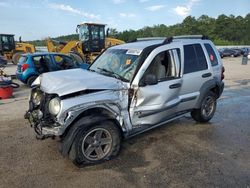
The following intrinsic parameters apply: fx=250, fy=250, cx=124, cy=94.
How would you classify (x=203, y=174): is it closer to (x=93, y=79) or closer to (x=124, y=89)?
(x=124, y=89)

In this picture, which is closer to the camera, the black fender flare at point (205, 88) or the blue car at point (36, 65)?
the black fender flare at point (205, 88)

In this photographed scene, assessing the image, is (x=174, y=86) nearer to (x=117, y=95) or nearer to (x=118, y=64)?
(x=118, y=64)

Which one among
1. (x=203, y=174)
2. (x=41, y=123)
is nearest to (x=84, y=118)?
(x=41, y=123)

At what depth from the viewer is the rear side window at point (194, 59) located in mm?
5171

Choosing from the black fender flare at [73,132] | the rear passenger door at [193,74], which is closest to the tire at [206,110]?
the rear passenger door at [193,74]

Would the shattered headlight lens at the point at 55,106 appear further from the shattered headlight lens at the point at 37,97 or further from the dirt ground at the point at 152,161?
the dirt ground at the point at 152,161

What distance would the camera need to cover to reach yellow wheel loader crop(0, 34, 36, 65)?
25203mm

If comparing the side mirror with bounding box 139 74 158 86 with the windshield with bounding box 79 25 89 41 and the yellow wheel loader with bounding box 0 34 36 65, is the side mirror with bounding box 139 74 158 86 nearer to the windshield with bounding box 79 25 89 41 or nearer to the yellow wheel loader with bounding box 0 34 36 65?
the windshield with bounding box 79 25 89 41

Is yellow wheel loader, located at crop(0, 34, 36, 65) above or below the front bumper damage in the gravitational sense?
above

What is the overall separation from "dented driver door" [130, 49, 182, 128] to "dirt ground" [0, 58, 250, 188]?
595 millimetres

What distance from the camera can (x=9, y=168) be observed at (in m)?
3.90

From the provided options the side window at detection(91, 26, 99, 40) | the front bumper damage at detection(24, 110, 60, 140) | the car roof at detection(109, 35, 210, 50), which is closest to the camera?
the front bumper damage at detection(24, 110, 60, 140)

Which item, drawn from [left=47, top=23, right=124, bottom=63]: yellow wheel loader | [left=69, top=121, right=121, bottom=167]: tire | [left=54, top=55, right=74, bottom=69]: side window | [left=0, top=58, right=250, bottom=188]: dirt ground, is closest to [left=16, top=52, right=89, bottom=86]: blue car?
[left=54, top=55, right=74, bottom=69]: side window

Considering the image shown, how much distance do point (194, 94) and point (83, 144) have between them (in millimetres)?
2749
